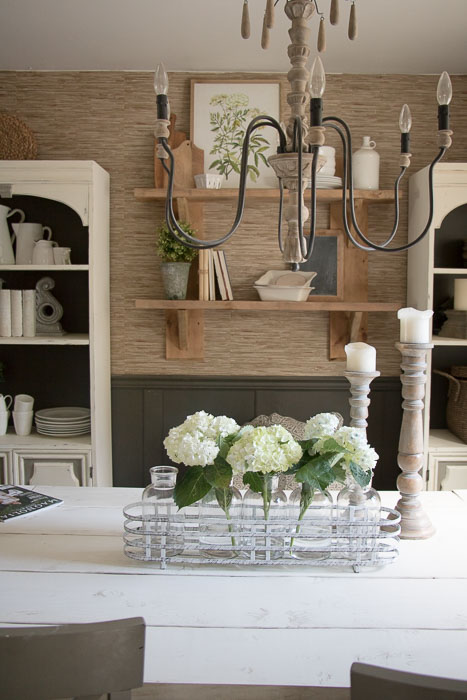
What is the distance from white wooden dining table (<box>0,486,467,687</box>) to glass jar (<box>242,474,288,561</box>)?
0.16 ft

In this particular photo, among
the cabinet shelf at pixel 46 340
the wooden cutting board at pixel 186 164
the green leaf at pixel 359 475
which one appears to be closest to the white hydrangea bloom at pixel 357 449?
the green leaf at pixel 359 475

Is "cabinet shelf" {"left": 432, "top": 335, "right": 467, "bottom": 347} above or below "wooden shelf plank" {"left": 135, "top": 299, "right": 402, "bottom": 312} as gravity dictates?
below

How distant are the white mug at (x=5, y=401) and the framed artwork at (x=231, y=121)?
146 cm

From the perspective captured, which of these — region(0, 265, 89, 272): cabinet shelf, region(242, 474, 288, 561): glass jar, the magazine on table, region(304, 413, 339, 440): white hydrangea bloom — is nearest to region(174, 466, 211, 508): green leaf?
region(242, 474, 288, 561): glass jar

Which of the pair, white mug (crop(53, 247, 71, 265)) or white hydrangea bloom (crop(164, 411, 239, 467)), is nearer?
white hydrangea bloom (crop(164, 411, 239, 467))

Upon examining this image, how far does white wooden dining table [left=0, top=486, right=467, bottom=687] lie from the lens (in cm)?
112

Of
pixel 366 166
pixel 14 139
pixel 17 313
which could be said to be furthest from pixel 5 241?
pixel 366 166

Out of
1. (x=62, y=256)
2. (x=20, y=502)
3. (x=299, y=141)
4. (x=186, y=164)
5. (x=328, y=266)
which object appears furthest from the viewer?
(x=328, y=266)

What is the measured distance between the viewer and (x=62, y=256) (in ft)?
9.86

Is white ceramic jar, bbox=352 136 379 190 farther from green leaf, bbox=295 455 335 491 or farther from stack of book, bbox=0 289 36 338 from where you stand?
green leaf, bbox=295 455 335 491

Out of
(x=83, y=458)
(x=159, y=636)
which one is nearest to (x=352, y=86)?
(x=83, y=458)

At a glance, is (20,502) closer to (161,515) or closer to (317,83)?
(161,515)

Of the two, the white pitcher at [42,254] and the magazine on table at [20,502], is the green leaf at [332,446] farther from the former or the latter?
the white pitcher at [42,254]

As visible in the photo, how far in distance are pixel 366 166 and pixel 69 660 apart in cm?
263
